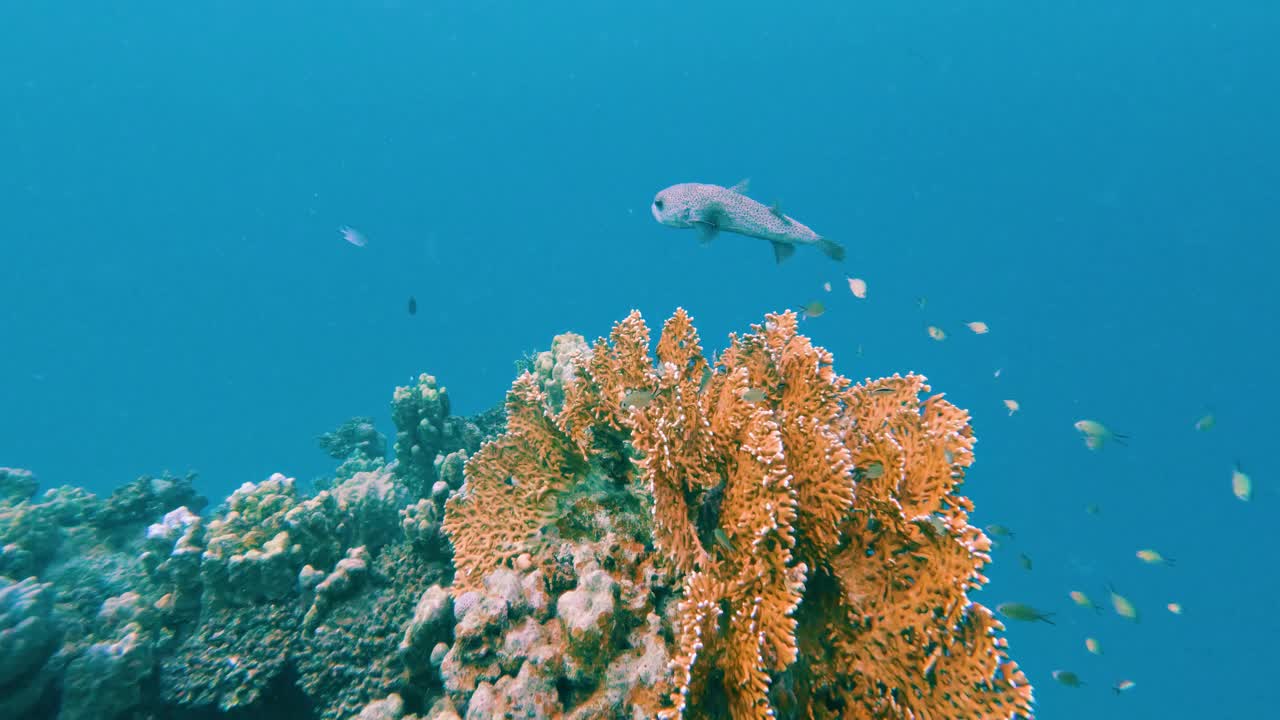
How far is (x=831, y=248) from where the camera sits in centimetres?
605

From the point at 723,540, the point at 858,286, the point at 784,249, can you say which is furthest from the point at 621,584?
the point at 858,286

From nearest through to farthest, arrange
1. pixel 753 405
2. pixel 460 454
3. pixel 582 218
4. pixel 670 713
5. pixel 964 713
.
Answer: pixel 670 713
pixel 964 713
pixel 753 405
pixel 460 454
pixel 582 218

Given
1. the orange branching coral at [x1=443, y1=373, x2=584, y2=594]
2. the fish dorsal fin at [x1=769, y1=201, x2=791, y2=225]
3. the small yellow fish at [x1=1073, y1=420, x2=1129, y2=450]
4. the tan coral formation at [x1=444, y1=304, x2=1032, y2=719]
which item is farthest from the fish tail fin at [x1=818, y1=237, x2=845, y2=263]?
the small yellow fish at [x1=1073, y1=420, x2=1129, y2=450]

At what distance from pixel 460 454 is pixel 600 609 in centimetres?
437

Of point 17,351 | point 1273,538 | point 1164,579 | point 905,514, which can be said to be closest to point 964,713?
point 905,514

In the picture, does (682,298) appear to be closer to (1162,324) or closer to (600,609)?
(1162,324)

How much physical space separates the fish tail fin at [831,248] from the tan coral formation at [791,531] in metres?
2.14

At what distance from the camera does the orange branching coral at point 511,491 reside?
403cm

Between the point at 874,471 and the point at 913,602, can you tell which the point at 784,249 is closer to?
the point at 874,471

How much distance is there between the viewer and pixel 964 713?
268cm

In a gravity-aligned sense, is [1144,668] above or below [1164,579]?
below

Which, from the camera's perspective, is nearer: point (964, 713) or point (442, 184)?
point (964, 713)

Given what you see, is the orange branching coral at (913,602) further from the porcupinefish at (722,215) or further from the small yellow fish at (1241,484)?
the small yellow fish at (1241,484)

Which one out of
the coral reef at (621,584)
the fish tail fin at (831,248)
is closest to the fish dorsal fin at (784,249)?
the fish tail fin at (831,248)
